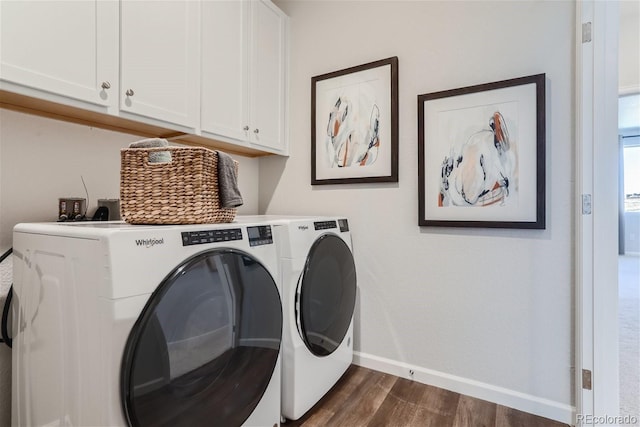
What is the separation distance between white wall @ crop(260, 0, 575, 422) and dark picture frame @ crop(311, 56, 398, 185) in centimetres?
6

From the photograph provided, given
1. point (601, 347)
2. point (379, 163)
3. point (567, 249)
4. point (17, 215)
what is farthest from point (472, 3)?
point (17, 215)

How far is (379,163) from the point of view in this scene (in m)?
2.01

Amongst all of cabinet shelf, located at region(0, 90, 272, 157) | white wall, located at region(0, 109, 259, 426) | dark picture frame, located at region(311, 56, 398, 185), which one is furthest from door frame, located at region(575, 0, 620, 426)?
white wall, located at region(0, 109, 259, 426)

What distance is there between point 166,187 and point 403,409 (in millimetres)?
1498

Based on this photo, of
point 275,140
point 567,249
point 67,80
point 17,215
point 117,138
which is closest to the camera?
point 67,80

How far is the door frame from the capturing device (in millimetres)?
1405

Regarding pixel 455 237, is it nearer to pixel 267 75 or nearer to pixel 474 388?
pixel 474 388

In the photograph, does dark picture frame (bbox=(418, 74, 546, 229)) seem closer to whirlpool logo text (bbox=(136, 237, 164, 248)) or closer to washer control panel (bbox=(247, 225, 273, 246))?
washer control panel (bbox=(247, 225, 273, 246))

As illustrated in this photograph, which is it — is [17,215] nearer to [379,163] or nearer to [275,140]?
[275,140]

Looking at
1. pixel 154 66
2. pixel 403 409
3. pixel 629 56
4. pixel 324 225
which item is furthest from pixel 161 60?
pixel 629 56

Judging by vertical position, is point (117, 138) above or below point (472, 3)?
below

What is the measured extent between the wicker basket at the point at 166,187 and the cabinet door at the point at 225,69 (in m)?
0.63

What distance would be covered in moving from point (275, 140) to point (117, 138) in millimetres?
926

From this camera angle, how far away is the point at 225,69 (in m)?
1.83
